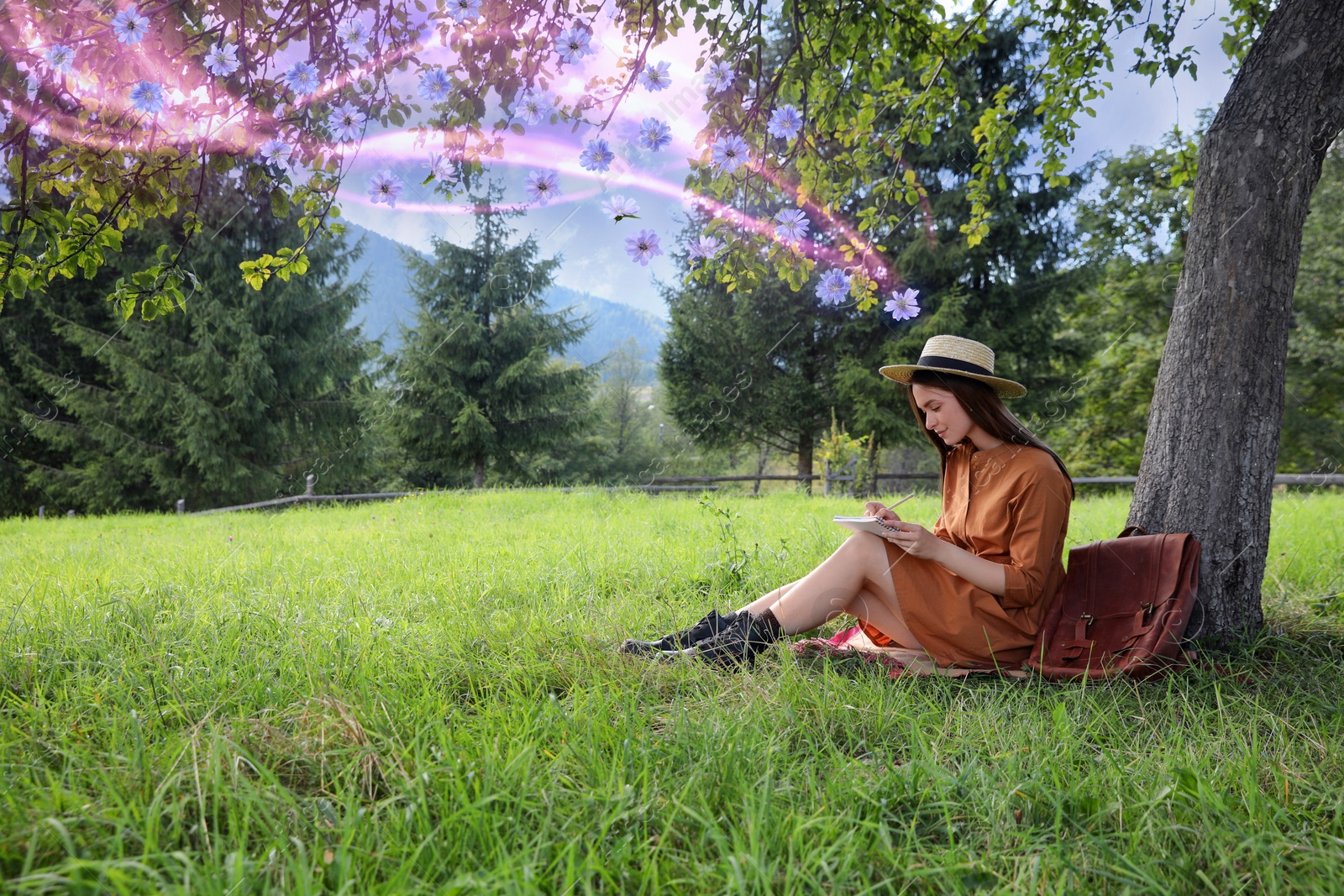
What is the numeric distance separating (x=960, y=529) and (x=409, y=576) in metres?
2.97

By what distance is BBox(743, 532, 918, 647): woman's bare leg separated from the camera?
2.67 meters

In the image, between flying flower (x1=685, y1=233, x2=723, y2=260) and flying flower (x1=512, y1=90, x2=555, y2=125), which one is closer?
flying flower (x1=512, y1=90, x2=555, y2=125)

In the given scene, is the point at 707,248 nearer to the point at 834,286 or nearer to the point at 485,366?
the point at 834,286

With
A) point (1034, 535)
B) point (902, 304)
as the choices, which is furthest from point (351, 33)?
point (1034, 535)

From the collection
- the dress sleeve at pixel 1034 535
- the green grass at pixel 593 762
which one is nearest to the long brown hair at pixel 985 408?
the dress sleeve at pixel 1034 535

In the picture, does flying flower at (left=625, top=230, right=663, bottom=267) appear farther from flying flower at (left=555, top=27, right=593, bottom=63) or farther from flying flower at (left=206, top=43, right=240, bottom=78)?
flying flower at (left=206, top=43, right=240, bottom=78)

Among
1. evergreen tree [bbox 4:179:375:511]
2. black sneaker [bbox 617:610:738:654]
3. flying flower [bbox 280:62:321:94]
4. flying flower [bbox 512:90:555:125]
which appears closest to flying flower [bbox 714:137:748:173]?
flying flower [bbox 512:90:555:125]

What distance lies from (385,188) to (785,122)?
5.10 feet

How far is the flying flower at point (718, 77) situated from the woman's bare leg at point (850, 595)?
187 centimetres

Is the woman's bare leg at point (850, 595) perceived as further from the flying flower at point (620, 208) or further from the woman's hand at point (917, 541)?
the flying flower at point (620, 208)

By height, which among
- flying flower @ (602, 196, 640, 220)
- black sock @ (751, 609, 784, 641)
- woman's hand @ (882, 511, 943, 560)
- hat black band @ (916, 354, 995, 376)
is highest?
flying flower @ (602, 196, 640, 220)

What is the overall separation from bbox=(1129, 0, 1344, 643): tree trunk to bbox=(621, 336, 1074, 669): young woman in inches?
24.6

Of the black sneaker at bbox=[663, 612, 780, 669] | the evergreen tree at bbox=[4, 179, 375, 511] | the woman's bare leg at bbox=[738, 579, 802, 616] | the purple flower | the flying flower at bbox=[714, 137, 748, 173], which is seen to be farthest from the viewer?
the evergreen tree at bbox=[4, 179, 375, 511]

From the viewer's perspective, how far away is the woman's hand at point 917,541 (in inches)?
98.9
